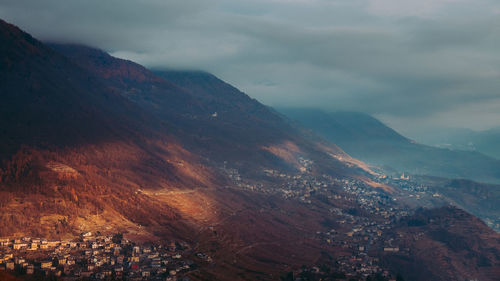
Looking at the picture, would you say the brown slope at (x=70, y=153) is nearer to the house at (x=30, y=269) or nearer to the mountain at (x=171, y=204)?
the mountain at (x=171, y=204)

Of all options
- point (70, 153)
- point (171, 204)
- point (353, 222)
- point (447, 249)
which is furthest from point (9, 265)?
point (353, 222)

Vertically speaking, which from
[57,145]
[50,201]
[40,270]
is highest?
[57,145]

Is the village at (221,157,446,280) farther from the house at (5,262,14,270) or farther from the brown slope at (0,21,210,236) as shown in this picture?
the house at (5,262,14,270)

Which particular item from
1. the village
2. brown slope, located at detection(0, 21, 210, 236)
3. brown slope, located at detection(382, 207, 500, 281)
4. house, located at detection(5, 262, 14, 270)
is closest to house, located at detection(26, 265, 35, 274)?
house, located at detection(5, 262, 14, 270)

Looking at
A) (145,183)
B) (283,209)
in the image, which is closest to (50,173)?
(145,183)

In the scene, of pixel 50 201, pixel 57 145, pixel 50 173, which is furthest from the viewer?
pixel 57 145

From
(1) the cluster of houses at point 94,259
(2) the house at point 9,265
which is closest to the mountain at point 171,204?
Answer: (1) the cluster of houses at point 94,259

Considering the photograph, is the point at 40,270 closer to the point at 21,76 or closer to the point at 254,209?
the point at 254,209
